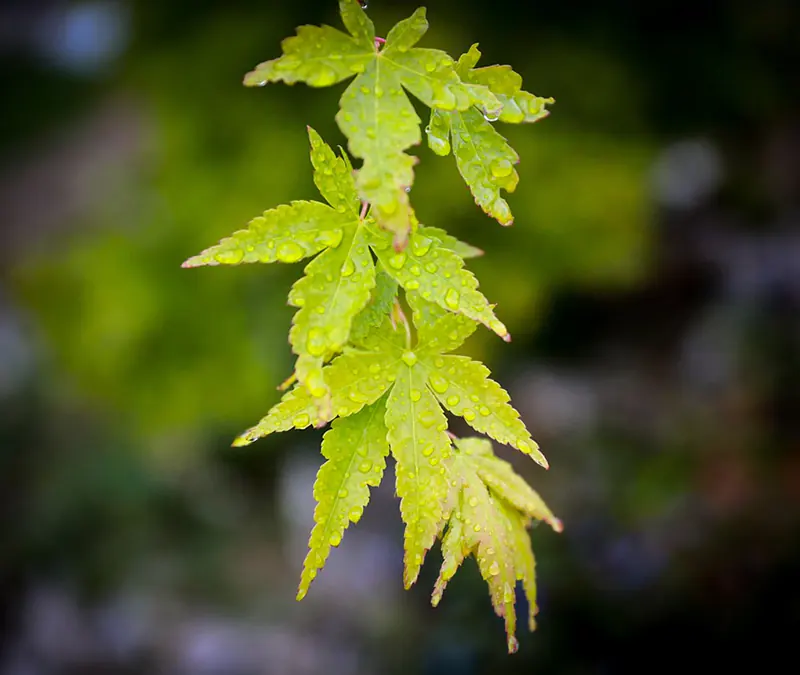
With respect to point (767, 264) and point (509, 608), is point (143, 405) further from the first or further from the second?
point (767, 264)

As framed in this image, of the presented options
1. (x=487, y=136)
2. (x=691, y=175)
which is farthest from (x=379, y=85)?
(x=691, y=175)

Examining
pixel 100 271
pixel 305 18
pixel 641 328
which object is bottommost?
pixel 641 328

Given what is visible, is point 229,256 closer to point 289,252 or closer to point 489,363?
point 289,252

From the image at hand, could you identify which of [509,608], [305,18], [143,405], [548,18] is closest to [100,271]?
[143,405]

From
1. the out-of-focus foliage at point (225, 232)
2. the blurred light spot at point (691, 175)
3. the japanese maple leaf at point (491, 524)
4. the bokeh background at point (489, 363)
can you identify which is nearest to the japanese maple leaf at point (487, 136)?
the japanese maple leaf at point (491, 524)

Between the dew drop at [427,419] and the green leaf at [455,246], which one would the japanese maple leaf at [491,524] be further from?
the green leaf at [455,246]

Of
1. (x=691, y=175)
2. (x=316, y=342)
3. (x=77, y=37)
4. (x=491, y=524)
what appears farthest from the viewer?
(x=77, y=37)

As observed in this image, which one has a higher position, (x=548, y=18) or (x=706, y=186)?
(x=548, y=18)

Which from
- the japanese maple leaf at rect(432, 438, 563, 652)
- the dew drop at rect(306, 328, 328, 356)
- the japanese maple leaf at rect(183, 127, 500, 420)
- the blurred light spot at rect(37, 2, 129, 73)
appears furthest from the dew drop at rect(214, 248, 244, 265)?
the blurred light spot at rect(37, 2, 129, 73)
